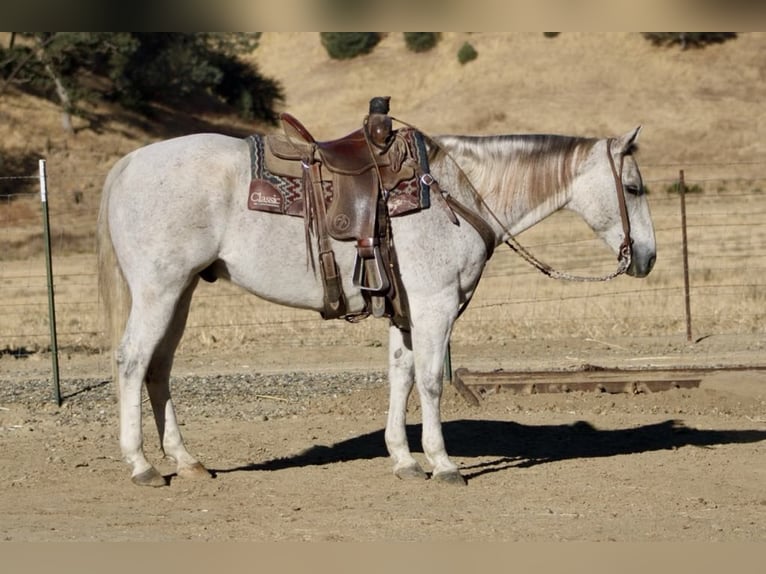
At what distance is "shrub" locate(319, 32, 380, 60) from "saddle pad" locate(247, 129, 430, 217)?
51851 mm

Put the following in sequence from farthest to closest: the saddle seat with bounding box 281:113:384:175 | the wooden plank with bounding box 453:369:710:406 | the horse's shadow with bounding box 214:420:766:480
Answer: the wooden plank with bounding box 453:369:710:406, the horse's shadow with bounding box 214:420:766:480, the saddle seat with bounding box 281:113:384:175

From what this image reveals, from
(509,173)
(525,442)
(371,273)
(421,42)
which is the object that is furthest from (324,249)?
(421,42)

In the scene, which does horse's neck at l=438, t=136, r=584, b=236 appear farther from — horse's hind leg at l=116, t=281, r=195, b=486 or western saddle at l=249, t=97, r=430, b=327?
horse's hind leg at l=116, t=281, r=195, b=486

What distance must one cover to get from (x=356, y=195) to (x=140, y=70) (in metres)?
41.4

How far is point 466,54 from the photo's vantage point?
188 ft

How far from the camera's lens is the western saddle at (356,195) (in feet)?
24.2

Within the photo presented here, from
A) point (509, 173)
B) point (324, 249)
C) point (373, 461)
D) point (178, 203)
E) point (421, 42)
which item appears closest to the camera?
point (178, 203)

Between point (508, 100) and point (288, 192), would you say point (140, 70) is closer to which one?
point (508, 100)

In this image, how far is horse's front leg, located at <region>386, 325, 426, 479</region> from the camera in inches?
312

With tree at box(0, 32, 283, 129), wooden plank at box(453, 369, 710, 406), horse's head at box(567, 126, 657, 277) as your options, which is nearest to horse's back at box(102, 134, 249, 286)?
horse's head at box(567, 126, 657, 277)

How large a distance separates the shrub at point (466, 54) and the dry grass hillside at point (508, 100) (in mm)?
313

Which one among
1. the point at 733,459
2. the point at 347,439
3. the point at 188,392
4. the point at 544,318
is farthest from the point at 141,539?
the point at 544,318

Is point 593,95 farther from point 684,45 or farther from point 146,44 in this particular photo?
point 146,44

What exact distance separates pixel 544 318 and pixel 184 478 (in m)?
8.77
